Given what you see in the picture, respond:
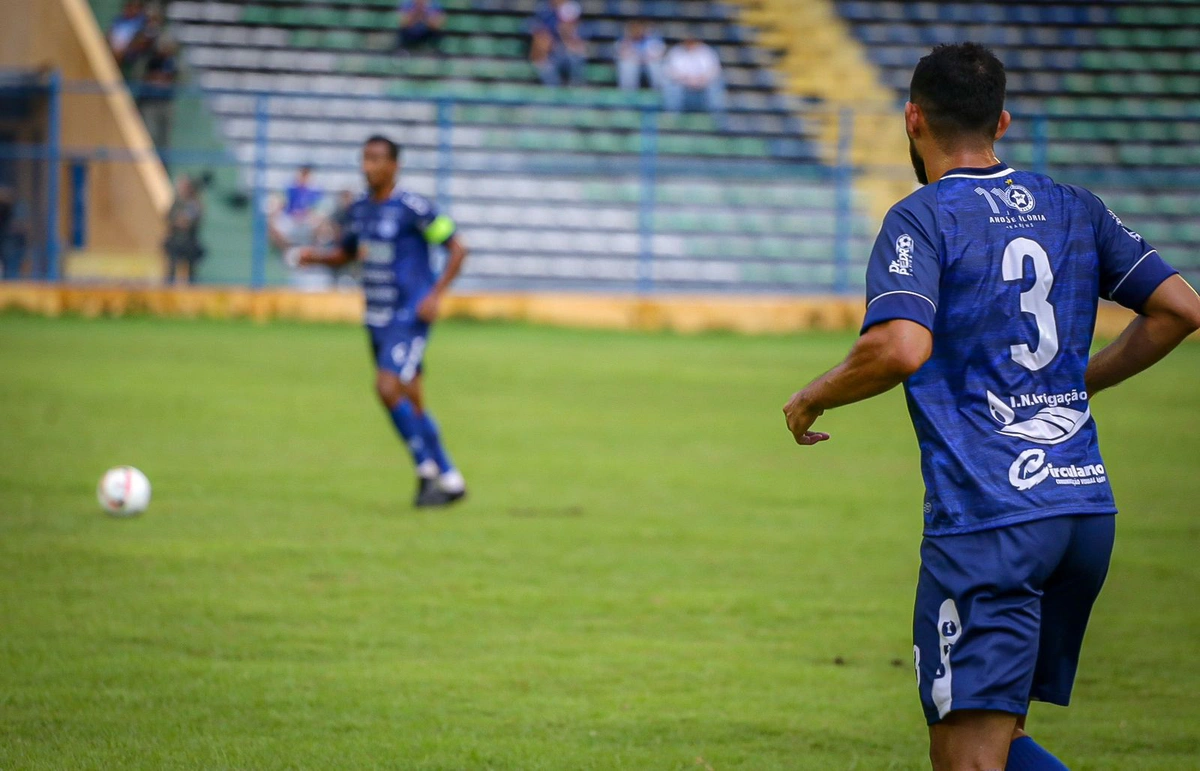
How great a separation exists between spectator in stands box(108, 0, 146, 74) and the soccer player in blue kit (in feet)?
81.8

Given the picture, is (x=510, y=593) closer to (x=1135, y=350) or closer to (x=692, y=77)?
(x=1135, y=350)

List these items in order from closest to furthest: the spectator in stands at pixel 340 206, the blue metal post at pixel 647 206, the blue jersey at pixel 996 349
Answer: the blue jersey at pixel 996 349, the spectator in stands at pixel 340 206, the blue metal post at pixel 647 206

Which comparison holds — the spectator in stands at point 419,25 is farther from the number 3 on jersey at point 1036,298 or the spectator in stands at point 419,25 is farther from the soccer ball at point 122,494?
the number 3 on jersey at point 1036,298

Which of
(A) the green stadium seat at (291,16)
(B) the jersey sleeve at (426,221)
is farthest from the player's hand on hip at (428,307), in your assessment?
(A) the green stadium seat at (291,16)

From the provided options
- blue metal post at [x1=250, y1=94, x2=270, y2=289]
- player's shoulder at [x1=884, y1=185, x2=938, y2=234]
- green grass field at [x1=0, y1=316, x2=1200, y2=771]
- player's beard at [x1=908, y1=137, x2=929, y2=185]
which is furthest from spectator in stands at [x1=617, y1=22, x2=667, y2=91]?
player's shoulder at [x1=884, y1=185, x2=938, y2=234]

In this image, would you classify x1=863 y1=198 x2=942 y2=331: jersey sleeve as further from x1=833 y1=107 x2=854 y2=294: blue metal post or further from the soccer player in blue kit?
x1=833 y1=107 x2=854 y2=294: blue metal post

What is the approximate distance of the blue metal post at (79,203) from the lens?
872 inches

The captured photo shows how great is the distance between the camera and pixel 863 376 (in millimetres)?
3252

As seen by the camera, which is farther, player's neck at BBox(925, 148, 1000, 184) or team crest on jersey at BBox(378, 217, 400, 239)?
team crest on jersey at BBox(378, 217, 400, 239)

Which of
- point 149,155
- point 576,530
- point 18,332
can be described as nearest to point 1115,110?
point 149,155

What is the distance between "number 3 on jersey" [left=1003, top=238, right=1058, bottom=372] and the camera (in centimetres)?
338

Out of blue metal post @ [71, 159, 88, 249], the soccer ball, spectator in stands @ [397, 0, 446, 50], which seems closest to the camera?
the soccer ball

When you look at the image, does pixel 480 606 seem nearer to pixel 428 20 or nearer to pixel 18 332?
pixel 18 332

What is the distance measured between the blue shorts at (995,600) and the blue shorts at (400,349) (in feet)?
21.2
